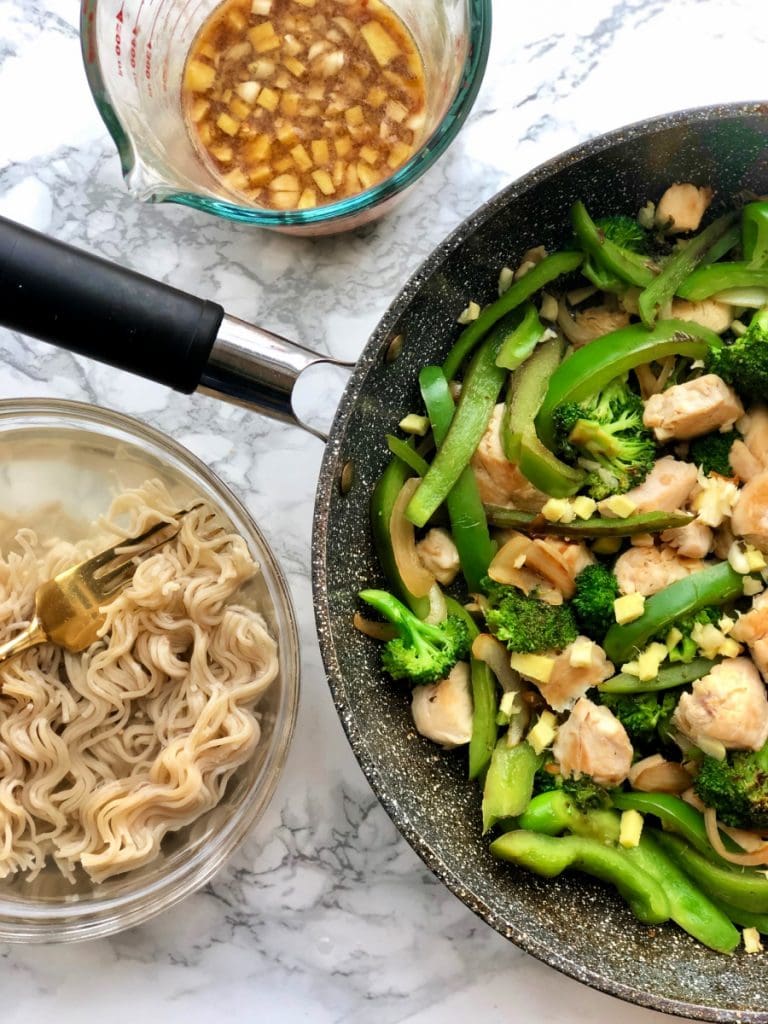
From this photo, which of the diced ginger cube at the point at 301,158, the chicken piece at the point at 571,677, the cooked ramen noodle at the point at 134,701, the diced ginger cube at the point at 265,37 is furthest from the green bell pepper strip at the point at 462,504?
the diced ginger cube at the point at 265,37

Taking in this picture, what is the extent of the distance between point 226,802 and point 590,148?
62.3 inches

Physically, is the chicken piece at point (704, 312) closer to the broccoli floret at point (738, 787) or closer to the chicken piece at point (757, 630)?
the chicken piece at point (757, 630)

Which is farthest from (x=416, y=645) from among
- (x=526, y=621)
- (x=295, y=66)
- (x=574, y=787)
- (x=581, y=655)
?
(x=295, y=66)

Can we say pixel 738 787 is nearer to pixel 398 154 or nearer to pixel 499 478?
pixel 499 478

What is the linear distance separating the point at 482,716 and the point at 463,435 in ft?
1.89

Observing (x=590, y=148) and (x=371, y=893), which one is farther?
(x=371, y=893)

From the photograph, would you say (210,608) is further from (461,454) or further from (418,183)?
(418,183)

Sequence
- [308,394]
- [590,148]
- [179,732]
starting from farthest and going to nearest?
[308,394] < [179,732] < [590,148]

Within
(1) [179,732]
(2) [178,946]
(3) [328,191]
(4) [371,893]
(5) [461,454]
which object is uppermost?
(3) [328,191]

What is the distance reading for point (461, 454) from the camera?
1.97 metres

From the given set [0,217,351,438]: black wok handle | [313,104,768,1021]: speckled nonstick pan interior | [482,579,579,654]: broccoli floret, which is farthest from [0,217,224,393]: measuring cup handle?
[482,579,579,654]: broccoli floret

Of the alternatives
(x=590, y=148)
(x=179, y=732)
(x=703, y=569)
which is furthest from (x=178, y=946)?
(x=590, y=148)

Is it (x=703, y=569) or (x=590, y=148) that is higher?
(x=590, y=148)

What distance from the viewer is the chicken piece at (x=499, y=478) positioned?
1.97m
